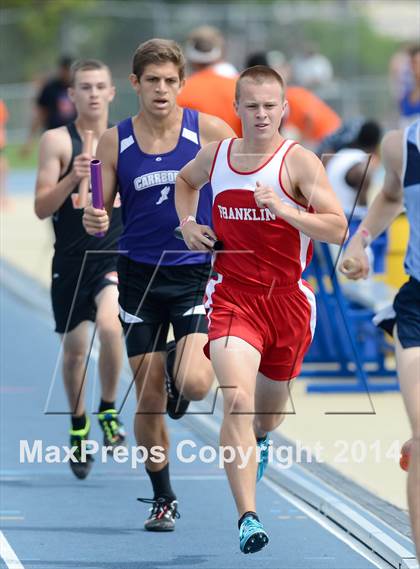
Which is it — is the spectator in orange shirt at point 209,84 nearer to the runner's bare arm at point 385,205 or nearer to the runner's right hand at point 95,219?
the runner's right hand at point 95,219

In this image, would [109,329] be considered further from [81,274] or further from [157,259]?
[157,259]

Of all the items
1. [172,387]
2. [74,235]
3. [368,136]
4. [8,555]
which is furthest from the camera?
[368,136]

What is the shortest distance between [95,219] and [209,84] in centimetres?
524

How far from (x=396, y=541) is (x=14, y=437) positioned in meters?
3.23

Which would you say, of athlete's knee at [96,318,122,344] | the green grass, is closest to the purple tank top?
athlete's knee at [96,318,122,344]

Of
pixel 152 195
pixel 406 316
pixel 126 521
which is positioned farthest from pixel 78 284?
pixel 406 316

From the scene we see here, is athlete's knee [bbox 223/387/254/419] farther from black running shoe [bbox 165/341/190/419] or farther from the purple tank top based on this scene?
the purple tank top

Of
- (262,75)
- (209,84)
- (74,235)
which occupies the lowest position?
(262,75)

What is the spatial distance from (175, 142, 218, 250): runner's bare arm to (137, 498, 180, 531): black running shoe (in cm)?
146

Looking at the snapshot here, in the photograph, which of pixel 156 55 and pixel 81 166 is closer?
pixel 156 55

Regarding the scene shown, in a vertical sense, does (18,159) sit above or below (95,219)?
above

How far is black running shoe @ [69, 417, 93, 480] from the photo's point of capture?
8.59m

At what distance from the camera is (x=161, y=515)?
749 cm

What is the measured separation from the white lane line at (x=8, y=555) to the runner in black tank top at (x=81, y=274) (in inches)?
54.2
